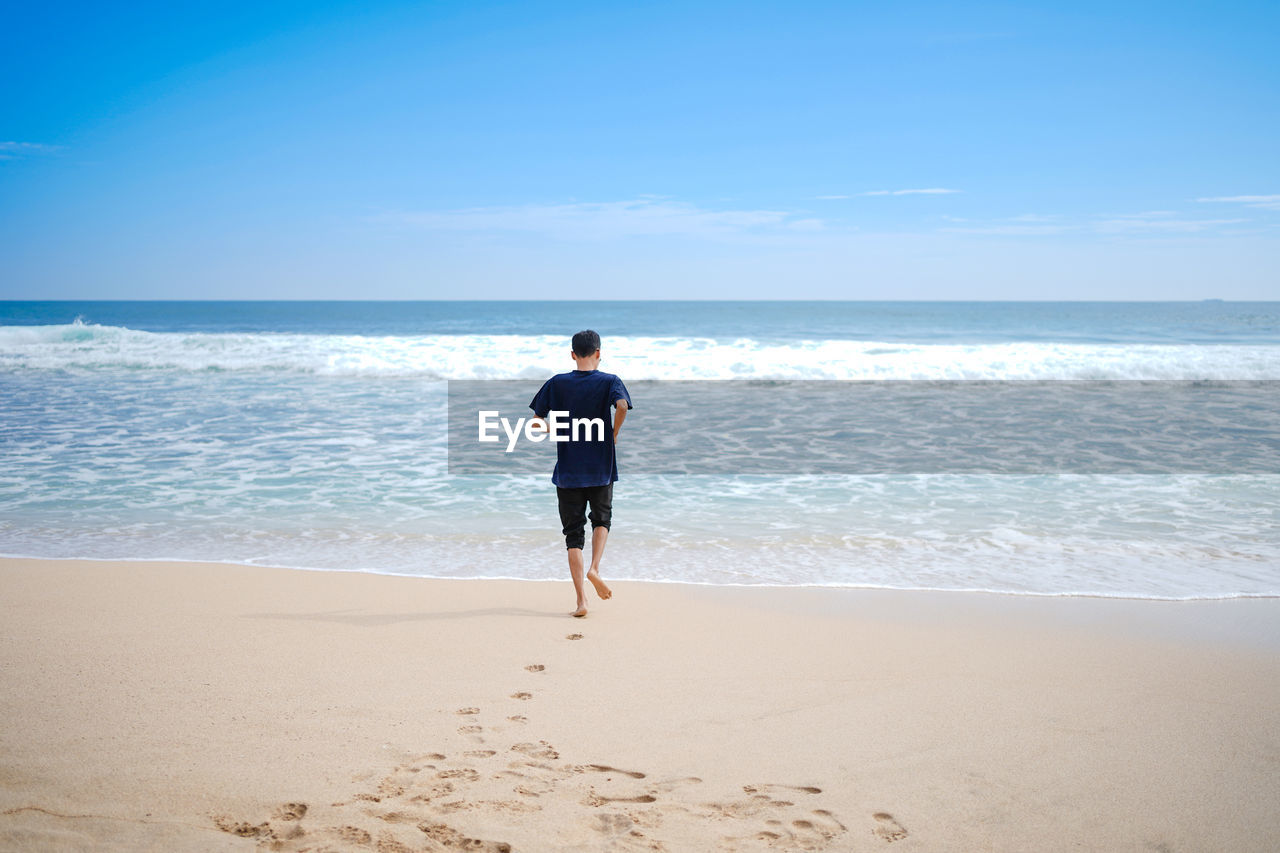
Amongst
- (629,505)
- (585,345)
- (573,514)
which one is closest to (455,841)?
(573,514)

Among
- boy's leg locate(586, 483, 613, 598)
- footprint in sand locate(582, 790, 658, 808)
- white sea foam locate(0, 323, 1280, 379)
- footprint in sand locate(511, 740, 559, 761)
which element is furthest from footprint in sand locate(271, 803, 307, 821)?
white sea foam locate(0, 323, 1280, 379)

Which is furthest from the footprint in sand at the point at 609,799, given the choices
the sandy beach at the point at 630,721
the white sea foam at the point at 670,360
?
the white sea foam at the point at 670,360

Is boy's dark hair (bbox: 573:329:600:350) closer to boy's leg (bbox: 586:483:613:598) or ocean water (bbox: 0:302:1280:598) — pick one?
boy's leg (bbox: 586:483:613:598)

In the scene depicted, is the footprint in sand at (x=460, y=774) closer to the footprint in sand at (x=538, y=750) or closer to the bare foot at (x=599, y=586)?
the footprint in sand at (x=538, y=750)

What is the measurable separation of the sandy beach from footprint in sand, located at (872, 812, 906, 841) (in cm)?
1

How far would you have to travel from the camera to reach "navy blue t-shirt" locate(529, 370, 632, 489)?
15.8 feet

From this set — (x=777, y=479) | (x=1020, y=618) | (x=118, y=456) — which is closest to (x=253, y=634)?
(x=1020, y=618)

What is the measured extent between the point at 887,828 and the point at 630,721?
3.80 feet

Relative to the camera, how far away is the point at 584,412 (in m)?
4.84

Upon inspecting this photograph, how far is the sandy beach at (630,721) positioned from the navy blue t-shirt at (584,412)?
0.87 m

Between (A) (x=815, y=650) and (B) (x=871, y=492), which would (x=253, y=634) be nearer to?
(A) (x=815, y=650)

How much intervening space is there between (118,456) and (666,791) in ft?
31.6

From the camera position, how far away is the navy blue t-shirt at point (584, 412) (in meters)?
4.82

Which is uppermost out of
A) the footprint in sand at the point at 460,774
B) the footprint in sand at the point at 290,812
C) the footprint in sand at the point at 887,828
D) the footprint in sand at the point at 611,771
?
the footprint in sand at the point at 460,774
